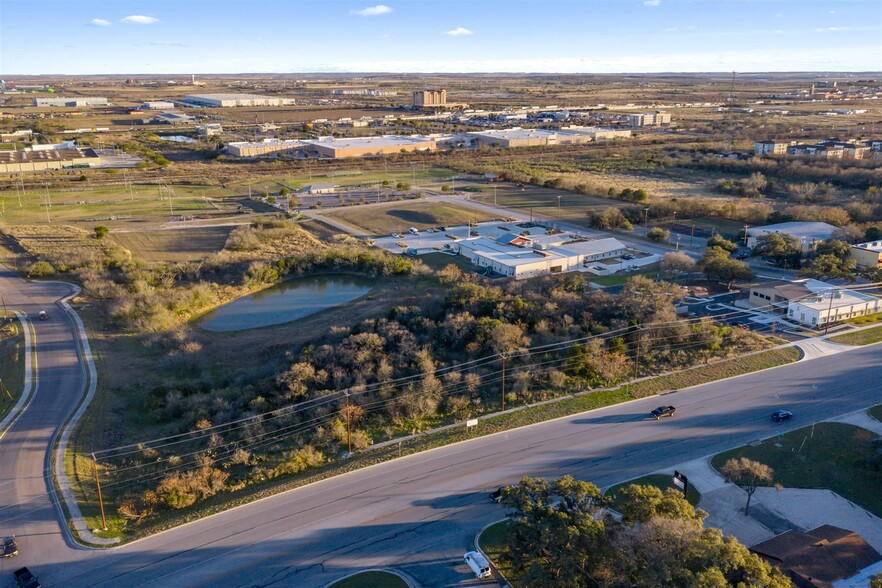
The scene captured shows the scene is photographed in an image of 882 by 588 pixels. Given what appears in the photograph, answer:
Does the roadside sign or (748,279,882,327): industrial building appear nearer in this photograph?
the roadside sign

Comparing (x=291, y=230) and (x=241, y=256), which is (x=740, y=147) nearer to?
(x=291, y=230)

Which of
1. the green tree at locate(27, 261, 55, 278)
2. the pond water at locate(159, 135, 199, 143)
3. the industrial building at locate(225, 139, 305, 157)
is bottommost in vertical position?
the green tree at locate(27, 261, 55, 278)

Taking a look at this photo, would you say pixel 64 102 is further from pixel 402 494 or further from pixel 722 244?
pixel 402 494

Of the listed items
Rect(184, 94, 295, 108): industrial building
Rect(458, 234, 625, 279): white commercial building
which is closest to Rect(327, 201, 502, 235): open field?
Rect(458, 234, 625, 279): white commercial building

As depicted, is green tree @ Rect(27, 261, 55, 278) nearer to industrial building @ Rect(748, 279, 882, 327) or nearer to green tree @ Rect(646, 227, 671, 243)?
green tree @ Rect(646, 227, 671, 243)

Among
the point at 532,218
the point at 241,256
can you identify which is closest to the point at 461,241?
the point at 532,218
